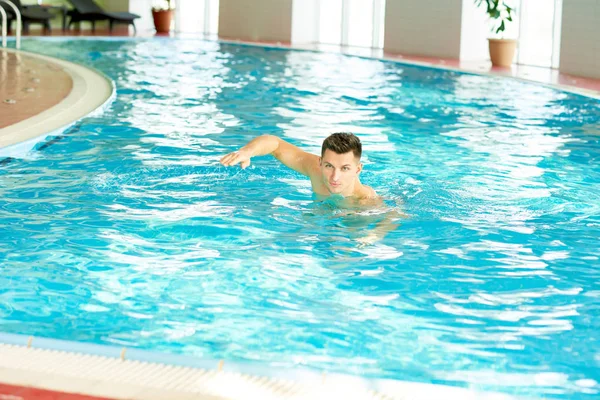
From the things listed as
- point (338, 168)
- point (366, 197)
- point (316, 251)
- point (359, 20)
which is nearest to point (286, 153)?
point (366, 197)

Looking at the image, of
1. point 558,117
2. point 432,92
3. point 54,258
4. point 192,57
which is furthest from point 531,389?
point 192,57

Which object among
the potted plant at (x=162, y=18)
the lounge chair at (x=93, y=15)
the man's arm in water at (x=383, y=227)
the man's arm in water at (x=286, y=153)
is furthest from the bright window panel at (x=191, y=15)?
the man's arm in water at (x=383, y=227)

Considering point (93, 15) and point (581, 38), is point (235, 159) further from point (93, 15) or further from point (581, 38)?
point (93, 15)

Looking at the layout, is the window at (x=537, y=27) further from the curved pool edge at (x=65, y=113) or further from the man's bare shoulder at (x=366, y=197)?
the man's bare shoulder at (x=366, y=197)

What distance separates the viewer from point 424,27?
1661 cm

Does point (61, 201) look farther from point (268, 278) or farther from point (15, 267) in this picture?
point (268, 278)

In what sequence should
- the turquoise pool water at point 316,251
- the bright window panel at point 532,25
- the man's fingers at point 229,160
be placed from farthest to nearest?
the bright window panel at point 532,25 → the man's fingers at point 229,160 → the turquoise pool water at point 316,251

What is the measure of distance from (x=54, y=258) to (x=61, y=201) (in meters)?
1.10

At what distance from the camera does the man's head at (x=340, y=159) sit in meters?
4.19

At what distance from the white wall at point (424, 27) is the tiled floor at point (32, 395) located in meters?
14.2

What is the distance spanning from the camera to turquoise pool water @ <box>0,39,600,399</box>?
10.5 ft

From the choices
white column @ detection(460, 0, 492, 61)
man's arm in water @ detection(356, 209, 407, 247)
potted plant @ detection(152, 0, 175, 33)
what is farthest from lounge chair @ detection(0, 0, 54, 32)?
man's arm in water @ detection(356, 209, 407, 247)

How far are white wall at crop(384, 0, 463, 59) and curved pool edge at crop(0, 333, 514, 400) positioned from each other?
45.4 feet

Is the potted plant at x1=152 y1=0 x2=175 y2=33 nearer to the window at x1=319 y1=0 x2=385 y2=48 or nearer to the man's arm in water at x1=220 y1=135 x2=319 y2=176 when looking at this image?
the window at x1=319 y1=0 x2=385 y2=48
